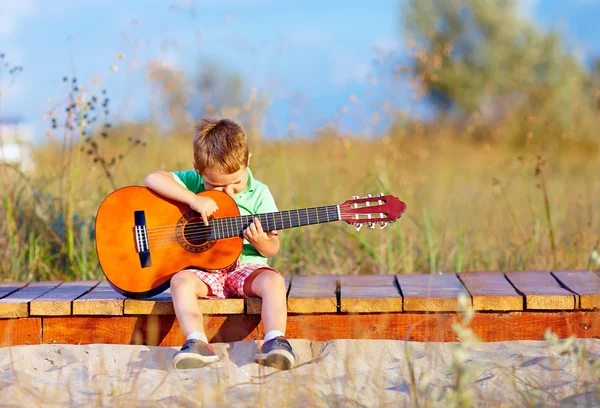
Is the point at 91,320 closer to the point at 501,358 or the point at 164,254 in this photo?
the point at 164,254

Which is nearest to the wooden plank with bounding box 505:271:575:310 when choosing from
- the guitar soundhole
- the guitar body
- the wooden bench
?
the wooden bench

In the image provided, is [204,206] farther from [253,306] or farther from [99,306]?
[99,306]

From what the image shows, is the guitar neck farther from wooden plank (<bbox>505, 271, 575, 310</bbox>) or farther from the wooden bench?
wooden plank (<bbox>505, 271, 575, 310</bbox>)

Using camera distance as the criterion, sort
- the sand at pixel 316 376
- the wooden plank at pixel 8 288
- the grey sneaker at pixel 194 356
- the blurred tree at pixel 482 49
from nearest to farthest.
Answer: the sand at pixel 316 376, the grey sneaker at pixel 194 356, the wooden plank at pixel 8 288, the blurred tree at pixel 482 49

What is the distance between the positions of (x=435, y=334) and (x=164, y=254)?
4.19ft

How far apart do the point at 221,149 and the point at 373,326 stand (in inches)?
41.4

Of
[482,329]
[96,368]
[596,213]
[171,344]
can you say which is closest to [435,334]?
[482,329]

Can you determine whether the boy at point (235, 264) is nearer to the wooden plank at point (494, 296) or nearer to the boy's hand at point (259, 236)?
the boy's hand at point (259, 236)

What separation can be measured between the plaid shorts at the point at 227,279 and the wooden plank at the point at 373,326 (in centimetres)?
12

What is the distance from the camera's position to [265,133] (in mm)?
6117

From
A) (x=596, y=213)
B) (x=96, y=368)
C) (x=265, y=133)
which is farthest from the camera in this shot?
(x=596, y=213)

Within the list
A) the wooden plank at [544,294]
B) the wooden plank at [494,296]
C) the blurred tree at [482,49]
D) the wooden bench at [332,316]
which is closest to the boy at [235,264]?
the wooden bench at [332,316]

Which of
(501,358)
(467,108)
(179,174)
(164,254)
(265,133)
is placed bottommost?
(501,358)

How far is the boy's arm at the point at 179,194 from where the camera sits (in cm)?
343
